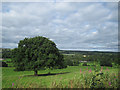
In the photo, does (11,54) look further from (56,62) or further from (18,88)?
(18,88)

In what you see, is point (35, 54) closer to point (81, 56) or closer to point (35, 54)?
point (35, 54)

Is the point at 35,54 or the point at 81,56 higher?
the point at 35,54

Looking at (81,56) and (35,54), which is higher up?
(35,54)

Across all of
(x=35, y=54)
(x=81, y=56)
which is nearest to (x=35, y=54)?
(x=35, y=54)

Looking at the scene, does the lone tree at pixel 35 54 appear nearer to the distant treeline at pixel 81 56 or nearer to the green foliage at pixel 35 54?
the green foliage at pixel 35 54

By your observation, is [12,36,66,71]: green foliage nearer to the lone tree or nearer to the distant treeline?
the lone tree

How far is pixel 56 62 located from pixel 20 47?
3928 mm

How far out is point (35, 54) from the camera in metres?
9.94

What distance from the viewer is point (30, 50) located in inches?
400

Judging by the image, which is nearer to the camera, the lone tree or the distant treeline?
the lone tree

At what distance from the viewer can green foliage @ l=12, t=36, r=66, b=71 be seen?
396 inches

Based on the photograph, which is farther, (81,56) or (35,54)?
(81,56)

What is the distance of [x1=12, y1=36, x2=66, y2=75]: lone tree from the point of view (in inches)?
396

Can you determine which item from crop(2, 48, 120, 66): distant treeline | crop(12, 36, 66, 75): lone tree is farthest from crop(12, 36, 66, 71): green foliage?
crop(2, 48, 120, 66): distant treeline
